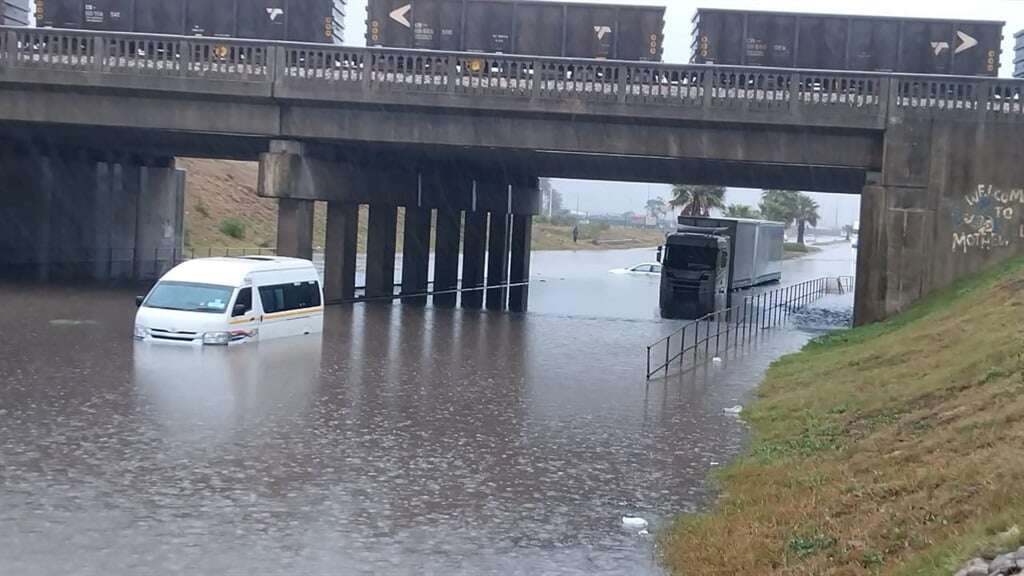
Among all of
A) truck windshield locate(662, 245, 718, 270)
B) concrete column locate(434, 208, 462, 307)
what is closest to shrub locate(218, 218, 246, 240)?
concrete column locate(434, 208, 462, 307)

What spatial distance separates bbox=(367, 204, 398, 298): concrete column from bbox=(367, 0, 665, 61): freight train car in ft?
27.9

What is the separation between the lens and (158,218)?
5759 cm

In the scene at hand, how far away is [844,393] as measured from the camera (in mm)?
17156

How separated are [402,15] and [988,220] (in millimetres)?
14957

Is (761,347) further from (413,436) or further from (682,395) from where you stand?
(413,436)

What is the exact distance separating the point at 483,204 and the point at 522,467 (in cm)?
3801

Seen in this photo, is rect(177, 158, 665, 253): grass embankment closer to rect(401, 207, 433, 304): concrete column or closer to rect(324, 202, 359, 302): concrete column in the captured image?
rect(401, 207, 433, 304): concrete column

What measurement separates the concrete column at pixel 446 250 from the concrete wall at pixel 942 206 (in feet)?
70.1

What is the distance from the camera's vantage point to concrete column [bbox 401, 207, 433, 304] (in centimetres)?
4712

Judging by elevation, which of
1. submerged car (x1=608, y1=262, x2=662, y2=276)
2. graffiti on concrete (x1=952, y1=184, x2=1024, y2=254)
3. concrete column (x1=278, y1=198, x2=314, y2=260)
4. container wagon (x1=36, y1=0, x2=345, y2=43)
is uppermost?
container wagon (x1=36, y1=0, x2=345, y2=43)

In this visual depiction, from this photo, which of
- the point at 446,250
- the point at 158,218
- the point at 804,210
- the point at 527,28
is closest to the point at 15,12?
the point at 527,28

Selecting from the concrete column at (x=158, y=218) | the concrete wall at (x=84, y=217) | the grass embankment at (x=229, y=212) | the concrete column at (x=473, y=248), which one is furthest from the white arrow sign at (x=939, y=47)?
the grass embankment at (x=229, y=212)

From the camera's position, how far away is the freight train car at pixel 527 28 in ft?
110

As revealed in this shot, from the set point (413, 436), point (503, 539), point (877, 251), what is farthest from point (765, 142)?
point (503, 539)
